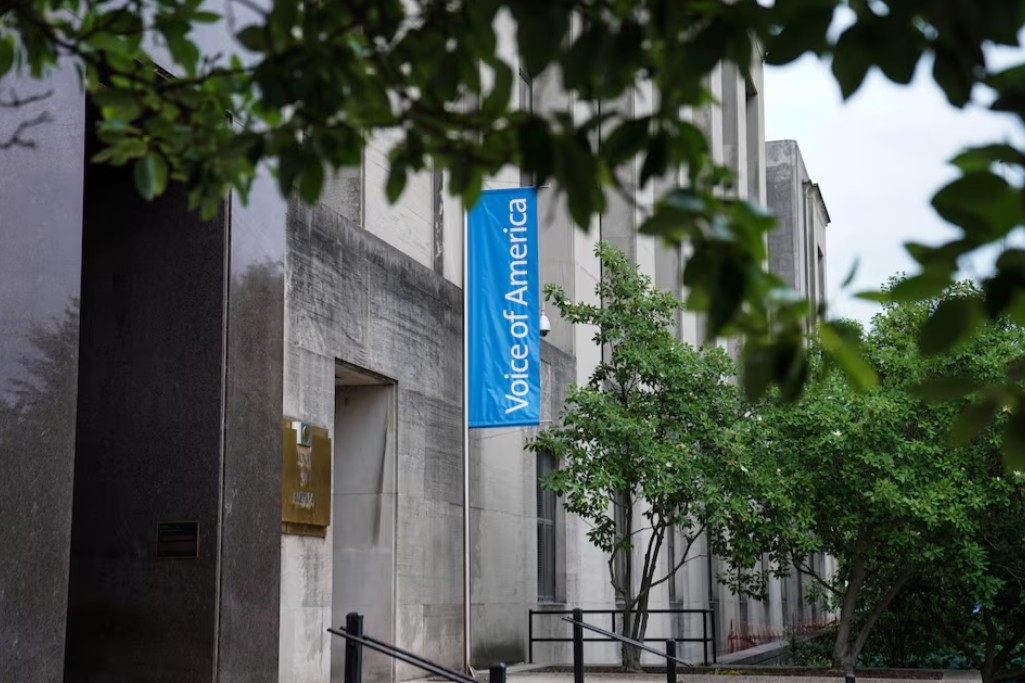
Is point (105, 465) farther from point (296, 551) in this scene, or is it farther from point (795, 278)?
Result: point (795, 278)

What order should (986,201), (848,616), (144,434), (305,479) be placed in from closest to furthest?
(986,201) < (144,434) < (305,479) < (848,616)

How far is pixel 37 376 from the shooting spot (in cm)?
935

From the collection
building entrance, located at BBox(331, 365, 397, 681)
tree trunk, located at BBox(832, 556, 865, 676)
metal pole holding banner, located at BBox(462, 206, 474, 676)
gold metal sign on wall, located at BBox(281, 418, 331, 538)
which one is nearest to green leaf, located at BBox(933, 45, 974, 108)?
gold metal sign on wall, located at BBox(281, 418, 331, 538)

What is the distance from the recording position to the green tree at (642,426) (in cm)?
2030

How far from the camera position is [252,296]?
12398 mm

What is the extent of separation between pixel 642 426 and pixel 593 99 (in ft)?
57.0

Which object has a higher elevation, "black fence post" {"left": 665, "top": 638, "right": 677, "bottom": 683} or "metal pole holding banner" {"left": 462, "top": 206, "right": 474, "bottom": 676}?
"metal pole holding banner" {"left": 462, "top": 206, "right": 474, "bottom": 676}

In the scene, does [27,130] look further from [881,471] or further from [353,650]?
[881,471]

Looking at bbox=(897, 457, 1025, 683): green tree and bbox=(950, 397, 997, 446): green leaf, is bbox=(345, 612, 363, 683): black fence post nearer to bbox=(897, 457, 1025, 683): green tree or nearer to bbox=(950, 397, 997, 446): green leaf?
bbox=(950, 397, 997, 446): green leaf

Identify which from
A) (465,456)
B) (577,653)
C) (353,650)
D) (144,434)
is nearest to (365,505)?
(465,456)

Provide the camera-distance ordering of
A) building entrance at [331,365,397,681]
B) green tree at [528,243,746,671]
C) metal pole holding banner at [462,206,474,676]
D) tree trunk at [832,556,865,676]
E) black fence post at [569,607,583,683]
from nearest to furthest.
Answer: black fence post at [569,607,583,683] → building entrance at [331,365,397,681] → metal pole holding banner at [462,206,474,676] → green tree at [528,243,746,671] → tree trunk at [832,556,865,676]

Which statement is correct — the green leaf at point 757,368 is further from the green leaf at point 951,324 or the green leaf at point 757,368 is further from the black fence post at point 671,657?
the black fence post at point 671,657

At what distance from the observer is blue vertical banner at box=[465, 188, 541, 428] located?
62.7 ft

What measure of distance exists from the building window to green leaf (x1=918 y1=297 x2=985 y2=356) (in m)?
21.7
